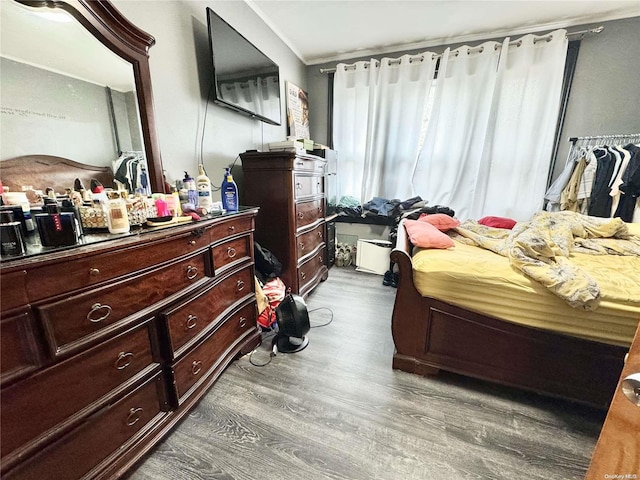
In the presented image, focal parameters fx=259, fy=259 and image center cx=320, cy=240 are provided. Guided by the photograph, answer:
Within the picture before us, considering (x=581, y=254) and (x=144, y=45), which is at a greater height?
(x=144, y=45)

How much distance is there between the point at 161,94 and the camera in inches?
58.8

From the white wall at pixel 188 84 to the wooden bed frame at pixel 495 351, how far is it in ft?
4.83

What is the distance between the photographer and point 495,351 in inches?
54.0

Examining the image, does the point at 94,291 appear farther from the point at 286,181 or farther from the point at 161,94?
Result: the point at 286,181

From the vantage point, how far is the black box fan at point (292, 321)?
1730 millimetres

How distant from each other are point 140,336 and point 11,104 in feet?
3.15

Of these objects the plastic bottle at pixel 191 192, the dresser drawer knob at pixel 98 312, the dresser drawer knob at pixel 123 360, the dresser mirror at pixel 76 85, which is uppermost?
the dresser mirror at pixel 76 85

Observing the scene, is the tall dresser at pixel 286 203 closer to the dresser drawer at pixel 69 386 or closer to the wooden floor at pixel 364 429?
the wooden floor at pixel 364 429

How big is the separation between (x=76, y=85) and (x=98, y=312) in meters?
0.98

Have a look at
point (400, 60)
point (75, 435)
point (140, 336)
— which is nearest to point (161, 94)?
point (140, 336)

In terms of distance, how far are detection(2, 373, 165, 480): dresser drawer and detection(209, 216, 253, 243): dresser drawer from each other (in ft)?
2.17

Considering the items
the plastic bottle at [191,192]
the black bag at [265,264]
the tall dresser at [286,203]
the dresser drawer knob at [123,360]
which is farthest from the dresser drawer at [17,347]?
the tall dresser at [286,203]

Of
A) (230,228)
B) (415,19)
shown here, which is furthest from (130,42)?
(415,19)

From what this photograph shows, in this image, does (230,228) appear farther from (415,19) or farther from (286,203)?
(415,19)
